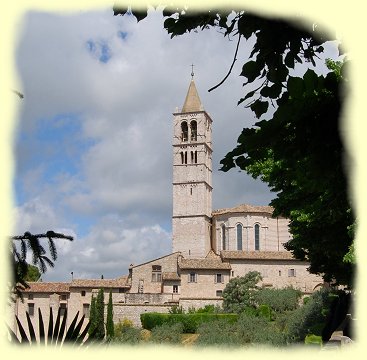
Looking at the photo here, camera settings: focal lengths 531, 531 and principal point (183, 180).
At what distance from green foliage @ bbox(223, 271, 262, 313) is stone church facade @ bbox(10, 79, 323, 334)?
8.31 ft

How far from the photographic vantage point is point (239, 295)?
163ft

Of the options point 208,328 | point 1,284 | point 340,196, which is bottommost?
point 208,328

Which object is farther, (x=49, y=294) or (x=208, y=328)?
(x=49, y=294)

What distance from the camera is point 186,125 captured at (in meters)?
77.4

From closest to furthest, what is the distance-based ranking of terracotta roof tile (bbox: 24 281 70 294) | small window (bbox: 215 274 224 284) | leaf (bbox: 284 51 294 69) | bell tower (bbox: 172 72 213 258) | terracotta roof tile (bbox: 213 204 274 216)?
leaf (bbox: 284 51 294 69)
terracotta roof tile (bbox: 24 281 70 294)
small window (bbox: 215 274 224 284)
terracotta roof tile (bbox: 213 204 274 216)
bell tower (bbox: 172 72 213 258)

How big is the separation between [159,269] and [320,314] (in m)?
33.7

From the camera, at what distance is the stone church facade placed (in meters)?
55.0

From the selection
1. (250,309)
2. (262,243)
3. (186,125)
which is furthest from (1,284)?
(186,125)

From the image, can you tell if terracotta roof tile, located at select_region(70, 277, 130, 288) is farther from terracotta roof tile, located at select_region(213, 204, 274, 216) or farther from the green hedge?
terracotta roof tile, located at select_region(213, 204, 274, 216)

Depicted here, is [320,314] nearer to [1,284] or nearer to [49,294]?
[1,284]

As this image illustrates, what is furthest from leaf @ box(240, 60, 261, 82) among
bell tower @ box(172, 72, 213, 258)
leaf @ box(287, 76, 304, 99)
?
bell tower @ box(172, 72, 213, 258)

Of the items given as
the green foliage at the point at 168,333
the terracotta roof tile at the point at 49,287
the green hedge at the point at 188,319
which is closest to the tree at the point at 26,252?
the green foliage at the point at 168,333

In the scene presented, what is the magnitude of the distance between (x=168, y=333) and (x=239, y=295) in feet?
45.5

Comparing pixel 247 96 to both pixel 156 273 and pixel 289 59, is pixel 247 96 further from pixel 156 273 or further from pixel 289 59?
pixel 156 273
